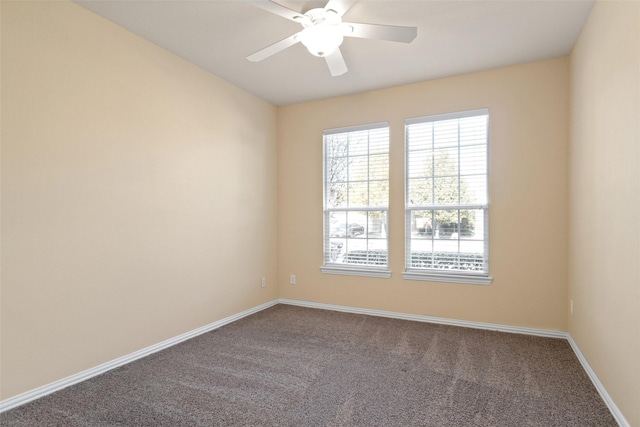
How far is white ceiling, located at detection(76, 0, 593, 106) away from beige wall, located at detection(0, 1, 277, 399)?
0.31 m

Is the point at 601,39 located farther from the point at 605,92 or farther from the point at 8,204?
the point at 8,204

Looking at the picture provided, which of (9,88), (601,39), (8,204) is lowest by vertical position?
(8,204)

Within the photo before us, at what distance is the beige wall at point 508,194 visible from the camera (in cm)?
324

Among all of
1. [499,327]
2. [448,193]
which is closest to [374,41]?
[448,193]

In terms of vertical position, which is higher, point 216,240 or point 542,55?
point 542,55

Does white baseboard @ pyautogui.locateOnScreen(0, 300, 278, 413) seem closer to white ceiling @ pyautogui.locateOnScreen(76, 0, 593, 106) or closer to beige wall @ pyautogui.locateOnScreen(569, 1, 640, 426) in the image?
white ceiling @ pyautogui.locateOnScreen(76, 0, 593, 106)

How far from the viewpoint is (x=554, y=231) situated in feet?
10.6

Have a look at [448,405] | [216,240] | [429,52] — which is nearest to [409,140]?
[429,52]

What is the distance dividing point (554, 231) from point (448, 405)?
2.14m

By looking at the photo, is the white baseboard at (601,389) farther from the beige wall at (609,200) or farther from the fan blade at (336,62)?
the fan blade at (336,62)

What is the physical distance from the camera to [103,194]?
256 centimetres

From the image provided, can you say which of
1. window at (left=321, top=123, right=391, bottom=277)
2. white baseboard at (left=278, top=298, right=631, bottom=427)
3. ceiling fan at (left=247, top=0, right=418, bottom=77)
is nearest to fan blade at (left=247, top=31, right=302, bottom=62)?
ceiling fan at (left=247, top=0, right=418, bottom=77)

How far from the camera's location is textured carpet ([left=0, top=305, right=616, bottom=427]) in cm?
195

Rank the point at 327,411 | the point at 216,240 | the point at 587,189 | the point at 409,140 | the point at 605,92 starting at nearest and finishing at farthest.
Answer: the point at 327,411, the point at 605,92, the point at 587,189, the point at 216,240, the point at 409,140
